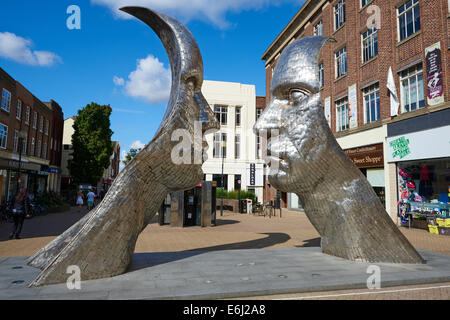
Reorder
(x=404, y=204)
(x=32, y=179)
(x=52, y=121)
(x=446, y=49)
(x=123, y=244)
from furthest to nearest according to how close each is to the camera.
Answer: (x=52, y=121), (x=32, y=179), (x=404, y=204), (x=446, y=49), (x=123, y=244)

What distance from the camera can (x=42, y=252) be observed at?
19.6 ft

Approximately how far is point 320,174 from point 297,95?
1.93 metres

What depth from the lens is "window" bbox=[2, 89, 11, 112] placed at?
72.4 feet

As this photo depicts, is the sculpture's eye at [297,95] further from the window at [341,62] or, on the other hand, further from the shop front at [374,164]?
the window at [341,62]

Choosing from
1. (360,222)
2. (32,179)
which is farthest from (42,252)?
(32,179)

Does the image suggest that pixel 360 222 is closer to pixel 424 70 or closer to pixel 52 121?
pixel 424 70

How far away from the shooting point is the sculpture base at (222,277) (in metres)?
4.30

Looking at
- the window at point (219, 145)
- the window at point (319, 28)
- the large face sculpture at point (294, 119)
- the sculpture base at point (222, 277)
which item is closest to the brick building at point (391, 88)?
the window at point (319, 28)

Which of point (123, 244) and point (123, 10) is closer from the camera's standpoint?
point (123, 244)

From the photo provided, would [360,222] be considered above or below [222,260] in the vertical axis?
above

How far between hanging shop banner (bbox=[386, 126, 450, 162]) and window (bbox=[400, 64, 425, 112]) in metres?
1.53
